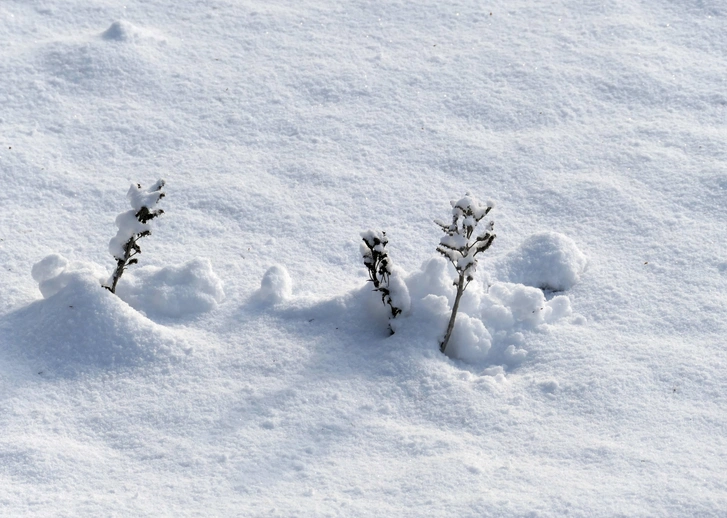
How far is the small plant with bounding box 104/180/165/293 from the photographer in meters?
4.15

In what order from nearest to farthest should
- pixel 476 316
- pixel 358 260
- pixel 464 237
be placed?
pixel 464 237
pixel 476 316
pixel 358 260

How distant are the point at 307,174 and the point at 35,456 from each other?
8.13 feet

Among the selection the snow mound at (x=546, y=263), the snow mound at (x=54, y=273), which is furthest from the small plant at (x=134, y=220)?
the snow mound at (x=546, y=263)

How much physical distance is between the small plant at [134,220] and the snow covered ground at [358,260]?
0.60ft

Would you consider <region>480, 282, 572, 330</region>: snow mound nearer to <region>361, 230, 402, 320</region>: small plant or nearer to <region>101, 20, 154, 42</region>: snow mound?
<region>361, 230, 402, 320</region>: small plant

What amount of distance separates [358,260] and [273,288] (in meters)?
0.61

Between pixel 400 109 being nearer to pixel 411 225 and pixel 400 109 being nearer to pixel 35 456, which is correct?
pixel 411 225

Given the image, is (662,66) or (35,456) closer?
(35,456)

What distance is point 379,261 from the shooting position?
4.16 m

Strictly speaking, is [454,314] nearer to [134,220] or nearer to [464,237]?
[464,237]

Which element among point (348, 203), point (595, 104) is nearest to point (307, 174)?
point (348, 203)

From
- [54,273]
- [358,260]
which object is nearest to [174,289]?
[54,273]

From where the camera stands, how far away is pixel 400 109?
19.8 feet

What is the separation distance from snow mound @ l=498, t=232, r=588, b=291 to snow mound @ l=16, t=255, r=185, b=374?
1.81 meters
